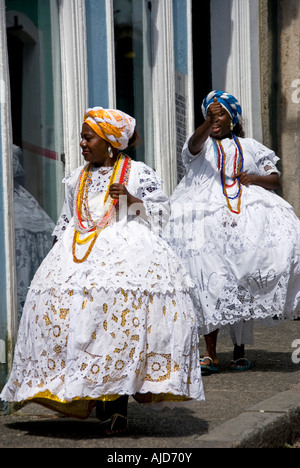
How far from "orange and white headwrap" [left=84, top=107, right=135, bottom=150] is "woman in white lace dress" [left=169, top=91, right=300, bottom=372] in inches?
78.2

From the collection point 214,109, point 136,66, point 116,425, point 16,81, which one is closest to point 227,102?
point 214,109

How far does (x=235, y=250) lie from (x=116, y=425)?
107 inches

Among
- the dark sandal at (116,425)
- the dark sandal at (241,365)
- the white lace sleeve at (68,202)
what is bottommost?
the dark sandal at (241,365)

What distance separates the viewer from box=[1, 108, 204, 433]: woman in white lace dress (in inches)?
197

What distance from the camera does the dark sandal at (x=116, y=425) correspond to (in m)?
5.18

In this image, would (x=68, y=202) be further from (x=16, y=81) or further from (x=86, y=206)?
(x=16, y=81)

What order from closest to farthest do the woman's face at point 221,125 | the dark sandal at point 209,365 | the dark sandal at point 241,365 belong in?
the dark sandal at point 209,365 → the dark sandal at point 241,365 → the woman's face at point 221,125

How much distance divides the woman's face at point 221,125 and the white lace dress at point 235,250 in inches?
4.4

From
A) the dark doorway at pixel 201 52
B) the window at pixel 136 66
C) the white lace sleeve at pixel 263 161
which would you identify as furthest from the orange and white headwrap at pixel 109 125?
the dark doorway at pixel 201 52

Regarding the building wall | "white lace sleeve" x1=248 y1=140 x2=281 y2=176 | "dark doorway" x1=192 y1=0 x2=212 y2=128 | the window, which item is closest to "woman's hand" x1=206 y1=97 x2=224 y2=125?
"white lace sleeve" x1=248 y1=140 x2=281 y2=176

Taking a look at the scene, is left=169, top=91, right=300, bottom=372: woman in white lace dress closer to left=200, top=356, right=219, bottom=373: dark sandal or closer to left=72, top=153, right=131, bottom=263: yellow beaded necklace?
left=200, top=356, right=219, bottom=373: dark sandal

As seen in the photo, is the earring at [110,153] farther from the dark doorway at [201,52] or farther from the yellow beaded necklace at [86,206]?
the dark doorway at [201,52]

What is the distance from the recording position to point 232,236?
25.1 ft
